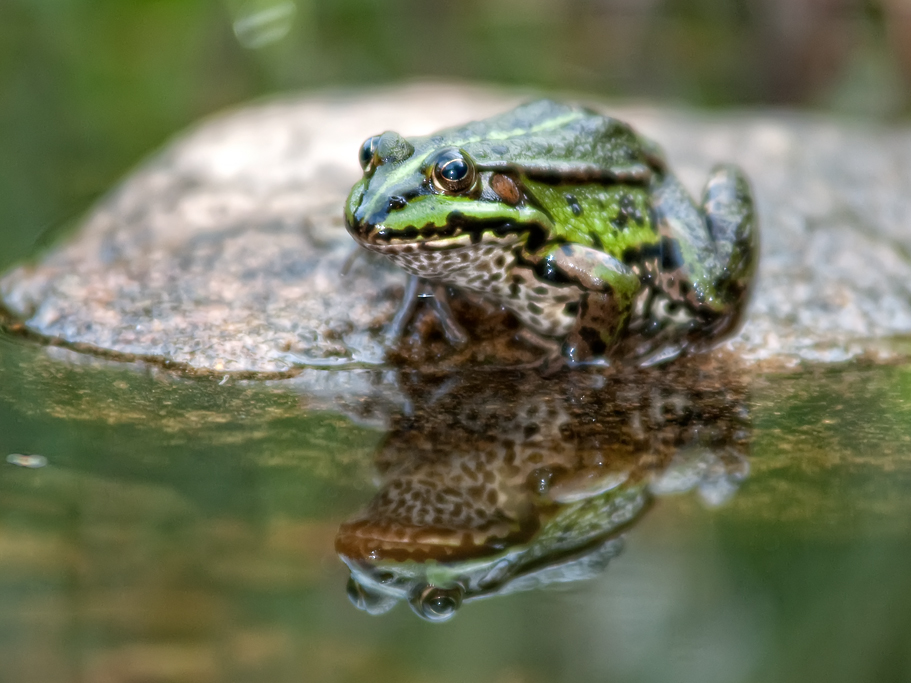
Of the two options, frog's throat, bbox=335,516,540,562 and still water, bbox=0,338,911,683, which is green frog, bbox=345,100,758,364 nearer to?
still water, bbox=0,338,911,683

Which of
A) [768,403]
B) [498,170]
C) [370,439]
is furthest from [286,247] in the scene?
[768,403]

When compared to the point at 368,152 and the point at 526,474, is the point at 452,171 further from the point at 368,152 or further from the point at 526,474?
the point at 526,474

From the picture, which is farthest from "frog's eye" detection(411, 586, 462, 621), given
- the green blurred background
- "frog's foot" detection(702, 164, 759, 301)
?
the green blurred background

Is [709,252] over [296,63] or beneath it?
beneath

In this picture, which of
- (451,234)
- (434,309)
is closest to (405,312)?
(434,309)

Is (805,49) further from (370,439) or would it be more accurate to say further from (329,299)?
(370,439)

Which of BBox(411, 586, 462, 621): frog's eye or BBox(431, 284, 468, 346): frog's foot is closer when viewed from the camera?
BBox(411, 586, 462, 621): frog's eye

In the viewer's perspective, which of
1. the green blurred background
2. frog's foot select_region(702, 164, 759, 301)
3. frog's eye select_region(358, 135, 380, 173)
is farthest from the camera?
the green blurred background

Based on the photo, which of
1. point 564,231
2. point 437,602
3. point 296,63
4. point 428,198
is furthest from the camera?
point 296,63
